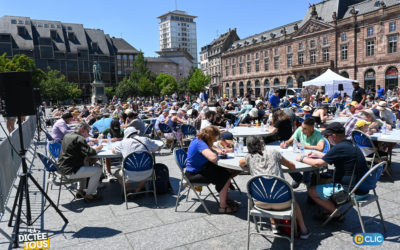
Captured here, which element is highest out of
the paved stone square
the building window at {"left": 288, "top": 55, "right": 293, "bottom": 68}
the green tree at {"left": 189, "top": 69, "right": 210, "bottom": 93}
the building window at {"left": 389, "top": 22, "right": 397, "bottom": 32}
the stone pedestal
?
the building window at {"left": 389, "top": 22, "right": 397, "bottom": 32}

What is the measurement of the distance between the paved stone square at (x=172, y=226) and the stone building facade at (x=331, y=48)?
39360 mm

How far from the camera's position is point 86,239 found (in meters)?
3.82

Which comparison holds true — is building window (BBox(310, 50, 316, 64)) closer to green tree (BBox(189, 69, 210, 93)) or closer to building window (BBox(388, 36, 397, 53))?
building window (BBox(388, 36, 397, 53))

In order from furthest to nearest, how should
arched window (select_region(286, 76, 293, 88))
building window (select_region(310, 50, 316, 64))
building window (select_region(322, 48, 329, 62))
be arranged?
arched window (select_region(286, 76, 293, 88))
building window (select_region(310, 50, 316, 64))
building window (select_region(322, 48, 329, 62))

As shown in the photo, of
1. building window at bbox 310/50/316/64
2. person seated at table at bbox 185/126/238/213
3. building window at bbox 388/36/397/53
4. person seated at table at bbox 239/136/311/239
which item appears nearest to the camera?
person seated at table at bbox 239/136/311/239

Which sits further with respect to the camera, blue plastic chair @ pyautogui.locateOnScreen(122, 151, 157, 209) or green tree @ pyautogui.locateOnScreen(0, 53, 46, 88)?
green tree @ pyautogui.locateOnScreen(0, 53, 46, 88)

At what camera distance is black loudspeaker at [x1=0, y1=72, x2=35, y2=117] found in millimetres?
3982

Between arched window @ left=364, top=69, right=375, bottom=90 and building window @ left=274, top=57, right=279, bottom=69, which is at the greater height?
building window @ left=274, top=57, right=279, bottom=69

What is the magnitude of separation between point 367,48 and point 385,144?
131 feet

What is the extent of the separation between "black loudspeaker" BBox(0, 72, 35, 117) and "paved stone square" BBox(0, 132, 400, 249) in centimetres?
171

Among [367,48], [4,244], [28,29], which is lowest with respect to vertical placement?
[4,244]

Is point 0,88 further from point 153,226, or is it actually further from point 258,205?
point 258,205

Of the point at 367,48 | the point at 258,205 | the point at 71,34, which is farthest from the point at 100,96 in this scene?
the point at 71,34

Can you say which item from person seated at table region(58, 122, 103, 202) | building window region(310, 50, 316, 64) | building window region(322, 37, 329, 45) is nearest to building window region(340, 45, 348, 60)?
building window region(322, 37, 329, 45)
